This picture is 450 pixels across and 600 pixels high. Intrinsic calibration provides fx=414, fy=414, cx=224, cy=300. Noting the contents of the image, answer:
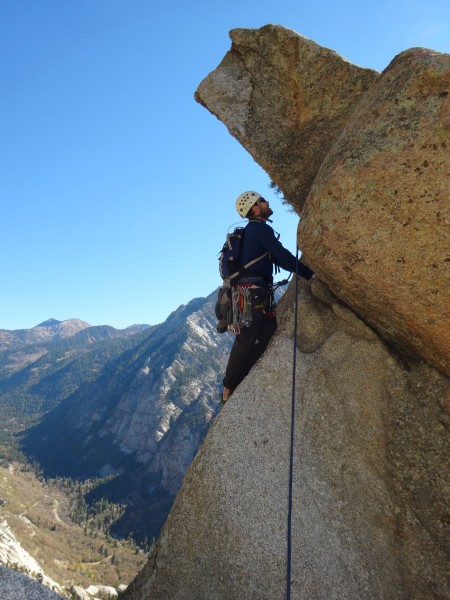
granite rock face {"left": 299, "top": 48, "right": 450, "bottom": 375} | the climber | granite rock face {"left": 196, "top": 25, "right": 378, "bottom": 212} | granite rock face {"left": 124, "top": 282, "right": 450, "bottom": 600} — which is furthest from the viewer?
granite rock face {"left": 196, "top": 25, "right": 378, "bottom": 212}

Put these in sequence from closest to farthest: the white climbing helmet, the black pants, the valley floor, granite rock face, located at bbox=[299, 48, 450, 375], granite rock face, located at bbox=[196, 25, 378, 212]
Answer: granite rock face, located at bbox=[299, 48, 450, 375]
the black pants
the white climbing helmet
granite rock face, located at bbox=[196, 25, 378, 212]
the valley floor

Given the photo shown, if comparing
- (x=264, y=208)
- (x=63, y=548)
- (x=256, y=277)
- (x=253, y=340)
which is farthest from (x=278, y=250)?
(x=63, y=548)

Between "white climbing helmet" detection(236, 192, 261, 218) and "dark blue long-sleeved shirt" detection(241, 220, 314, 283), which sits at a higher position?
"white climbing helmet" detection(236, 192, 261, 218)

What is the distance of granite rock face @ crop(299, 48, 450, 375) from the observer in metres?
5.68

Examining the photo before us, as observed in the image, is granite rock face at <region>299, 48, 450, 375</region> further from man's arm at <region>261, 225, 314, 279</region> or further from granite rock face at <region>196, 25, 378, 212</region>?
granite rock face at <region>196, 25, 378, 212</region>

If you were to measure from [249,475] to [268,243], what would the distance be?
4.06m

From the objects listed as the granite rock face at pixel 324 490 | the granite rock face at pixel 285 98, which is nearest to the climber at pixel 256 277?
the granite rock face at pixel 324 490

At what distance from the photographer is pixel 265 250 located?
8125 mm

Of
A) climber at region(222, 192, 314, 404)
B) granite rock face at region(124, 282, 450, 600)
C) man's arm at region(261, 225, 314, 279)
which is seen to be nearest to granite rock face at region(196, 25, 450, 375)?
man's arm at region(261, 225, 314, 279)

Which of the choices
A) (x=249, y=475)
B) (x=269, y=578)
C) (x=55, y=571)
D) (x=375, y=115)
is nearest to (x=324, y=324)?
(x=249, y=475)

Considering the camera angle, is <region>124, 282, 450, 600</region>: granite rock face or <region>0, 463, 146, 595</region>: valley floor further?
<region>0, 463, 146, 595</region>: valley floor

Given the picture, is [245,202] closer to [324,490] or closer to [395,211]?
[395,211]

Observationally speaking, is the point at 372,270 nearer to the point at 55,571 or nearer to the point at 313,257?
the point at 313,257

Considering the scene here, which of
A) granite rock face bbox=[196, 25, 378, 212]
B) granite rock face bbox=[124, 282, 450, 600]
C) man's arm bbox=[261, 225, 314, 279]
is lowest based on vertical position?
granite rock face bbox=[124, 282, 450, 600]
